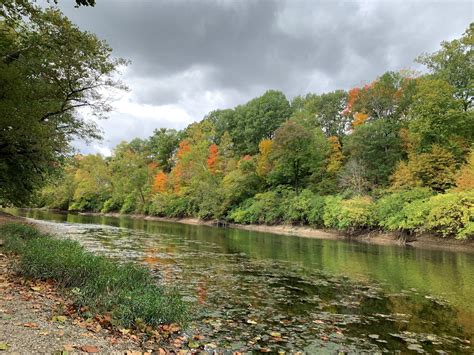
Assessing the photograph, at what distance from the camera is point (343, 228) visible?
41594 mm

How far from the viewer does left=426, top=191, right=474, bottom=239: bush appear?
93.8 ft

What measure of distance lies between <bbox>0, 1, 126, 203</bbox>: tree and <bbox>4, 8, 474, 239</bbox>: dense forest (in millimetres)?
164

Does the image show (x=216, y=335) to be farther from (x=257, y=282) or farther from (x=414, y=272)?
(x=414, y=272)

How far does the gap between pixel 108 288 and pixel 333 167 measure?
51.3 metres

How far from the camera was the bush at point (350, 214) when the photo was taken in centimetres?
3912

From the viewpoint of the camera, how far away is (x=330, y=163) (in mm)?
57625

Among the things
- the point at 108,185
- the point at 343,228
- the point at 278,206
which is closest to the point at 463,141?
the point at 343,228

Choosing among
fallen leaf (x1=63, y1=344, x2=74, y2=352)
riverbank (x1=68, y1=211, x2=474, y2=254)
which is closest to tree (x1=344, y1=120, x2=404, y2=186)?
riverbank (x1=68, y1=211, x2=474, y2=254)

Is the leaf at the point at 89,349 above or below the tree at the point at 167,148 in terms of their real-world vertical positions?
below

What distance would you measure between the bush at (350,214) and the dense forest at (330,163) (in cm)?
14

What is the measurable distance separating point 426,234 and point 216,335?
3274 cm

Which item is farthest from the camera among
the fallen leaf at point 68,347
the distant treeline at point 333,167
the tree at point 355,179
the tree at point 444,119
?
the tree at point 355,179

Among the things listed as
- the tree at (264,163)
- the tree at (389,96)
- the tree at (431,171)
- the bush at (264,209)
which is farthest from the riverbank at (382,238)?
the tree at (389,96)

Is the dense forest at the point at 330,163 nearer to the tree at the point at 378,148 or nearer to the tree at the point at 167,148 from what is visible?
the tree at the point at 378,148
